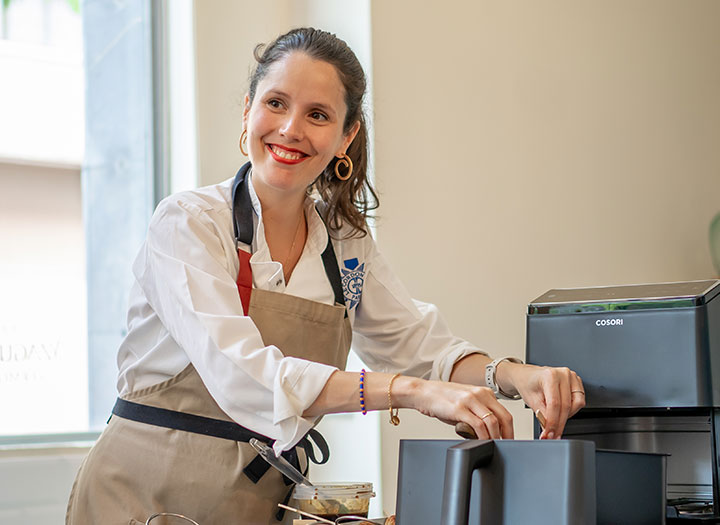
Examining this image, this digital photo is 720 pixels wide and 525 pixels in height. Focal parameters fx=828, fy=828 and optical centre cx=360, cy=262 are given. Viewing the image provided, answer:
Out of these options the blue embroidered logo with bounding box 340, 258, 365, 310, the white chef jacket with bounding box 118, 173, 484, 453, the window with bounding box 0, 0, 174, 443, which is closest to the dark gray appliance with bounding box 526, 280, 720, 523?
the white chef jacket with bounding box 118, 173, 484, 453

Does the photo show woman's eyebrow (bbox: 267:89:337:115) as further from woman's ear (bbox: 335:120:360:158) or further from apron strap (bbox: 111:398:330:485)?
apron strap (bbox: 111:398:330:485)

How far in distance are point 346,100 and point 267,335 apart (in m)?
0.42

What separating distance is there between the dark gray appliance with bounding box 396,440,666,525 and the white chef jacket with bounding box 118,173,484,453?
26cm

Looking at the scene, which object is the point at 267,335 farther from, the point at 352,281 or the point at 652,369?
the point at 652,369

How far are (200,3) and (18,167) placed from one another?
648 mm

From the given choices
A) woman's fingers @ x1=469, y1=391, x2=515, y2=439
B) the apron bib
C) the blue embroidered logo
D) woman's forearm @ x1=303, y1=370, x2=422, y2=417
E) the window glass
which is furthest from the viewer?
the window glass

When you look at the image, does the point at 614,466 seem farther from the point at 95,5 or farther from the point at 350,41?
the point at 95,5

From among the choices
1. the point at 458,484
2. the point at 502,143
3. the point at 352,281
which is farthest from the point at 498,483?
the point at 502,143

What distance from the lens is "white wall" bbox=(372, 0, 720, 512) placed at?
2143 millimetres

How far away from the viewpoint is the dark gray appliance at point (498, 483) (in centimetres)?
69

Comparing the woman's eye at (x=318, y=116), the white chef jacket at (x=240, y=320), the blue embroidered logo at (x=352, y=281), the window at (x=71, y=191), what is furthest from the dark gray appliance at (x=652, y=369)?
the window at (x=71, y=191)

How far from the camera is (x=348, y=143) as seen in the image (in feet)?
4.90

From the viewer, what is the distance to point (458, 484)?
2.25 ft

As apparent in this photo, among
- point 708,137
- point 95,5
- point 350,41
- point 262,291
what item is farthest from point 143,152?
point 708,137
